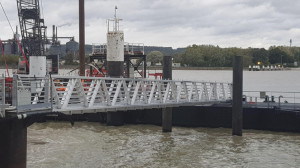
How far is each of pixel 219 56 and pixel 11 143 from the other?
15861 centimetres

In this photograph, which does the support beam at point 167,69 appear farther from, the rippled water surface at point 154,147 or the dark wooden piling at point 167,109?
the rippled water surface at point 154,147

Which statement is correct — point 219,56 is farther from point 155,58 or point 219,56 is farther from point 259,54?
point 155,58

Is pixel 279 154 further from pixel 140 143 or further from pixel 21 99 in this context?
pixel 21 99

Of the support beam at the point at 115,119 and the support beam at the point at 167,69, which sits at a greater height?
the support beam at the point at 167,69

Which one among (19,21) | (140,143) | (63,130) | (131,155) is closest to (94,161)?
(131,155)

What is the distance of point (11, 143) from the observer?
16.2 meters

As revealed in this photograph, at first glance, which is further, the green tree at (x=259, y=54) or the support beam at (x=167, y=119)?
the green tree at (x=259, y=54)

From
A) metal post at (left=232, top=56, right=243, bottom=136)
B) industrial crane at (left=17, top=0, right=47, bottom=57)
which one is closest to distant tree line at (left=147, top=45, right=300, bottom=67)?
industrial crane at (left=17, top=0, right=47, bottom=57)

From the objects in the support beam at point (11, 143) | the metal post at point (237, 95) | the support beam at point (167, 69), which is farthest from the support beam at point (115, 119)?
the support beam at point (11, 143)

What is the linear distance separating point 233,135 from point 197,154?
5.34 m

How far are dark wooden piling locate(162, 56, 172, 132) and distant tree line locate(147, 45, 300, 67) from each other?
123 metres

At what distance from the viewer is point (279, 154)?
27.2 meters

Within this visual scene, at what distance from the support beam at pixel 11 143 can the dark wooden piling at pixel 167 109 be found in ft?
53.0

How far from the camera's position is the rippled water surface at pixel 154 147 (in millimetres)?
24859
